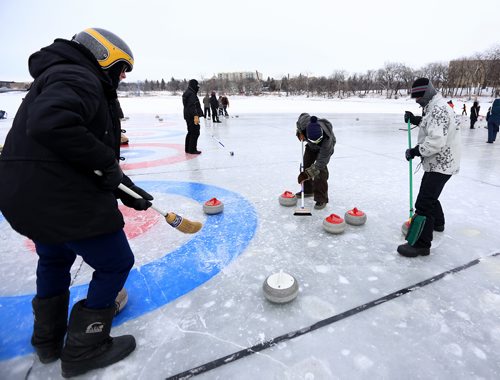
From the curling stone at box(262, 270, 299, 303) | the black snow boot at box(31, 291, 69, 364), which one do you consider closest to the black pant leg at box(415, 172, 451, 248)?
the curling stone at box(262, 270, 299, 303)

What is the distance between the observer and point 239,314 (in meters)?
2.28

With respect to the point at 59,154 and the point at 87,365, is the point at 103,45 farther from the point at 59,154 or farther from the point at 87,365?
the point at 87,365

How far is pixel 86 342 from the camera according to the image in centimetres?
178

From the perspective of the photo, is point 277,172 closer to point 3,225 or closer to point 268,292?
point 268,292

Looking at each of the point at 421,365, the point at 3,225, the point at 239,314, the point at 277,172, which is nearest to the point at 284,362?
the point at 239,314

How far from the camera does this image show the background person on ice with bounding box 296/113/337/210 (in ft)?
13.1

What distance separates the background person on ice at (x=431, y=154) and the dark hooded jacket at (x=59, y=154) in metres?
2.73

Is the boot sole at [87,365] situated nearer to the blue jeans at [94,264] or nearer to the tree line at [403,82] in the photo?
the blue jeans at [94,264]

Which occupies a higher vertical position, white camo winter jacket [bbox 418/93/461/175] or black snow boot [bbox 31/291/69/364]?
white camo winter jacket [bbox 418/93/461/175]

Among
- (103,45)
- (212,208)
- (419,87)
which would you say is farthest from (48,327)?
(419,87)

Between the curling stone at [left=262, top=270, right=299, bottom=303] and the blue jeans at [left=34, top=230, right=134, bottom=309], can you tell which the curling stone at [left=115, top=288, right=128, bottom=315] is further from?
the curling stone at [left=262, top=270, right=299, bottom=303]

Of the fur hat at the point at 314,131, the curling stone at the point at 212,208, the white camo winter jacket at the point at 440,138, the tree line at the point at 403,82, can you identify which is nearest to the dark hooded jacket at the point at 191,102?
the curling stone at the point at 212,208

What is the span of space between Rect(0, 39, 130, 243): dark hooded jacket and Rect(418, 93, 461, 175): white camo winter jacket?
106 inches

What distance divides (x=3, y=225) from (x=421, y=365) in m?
4.84
